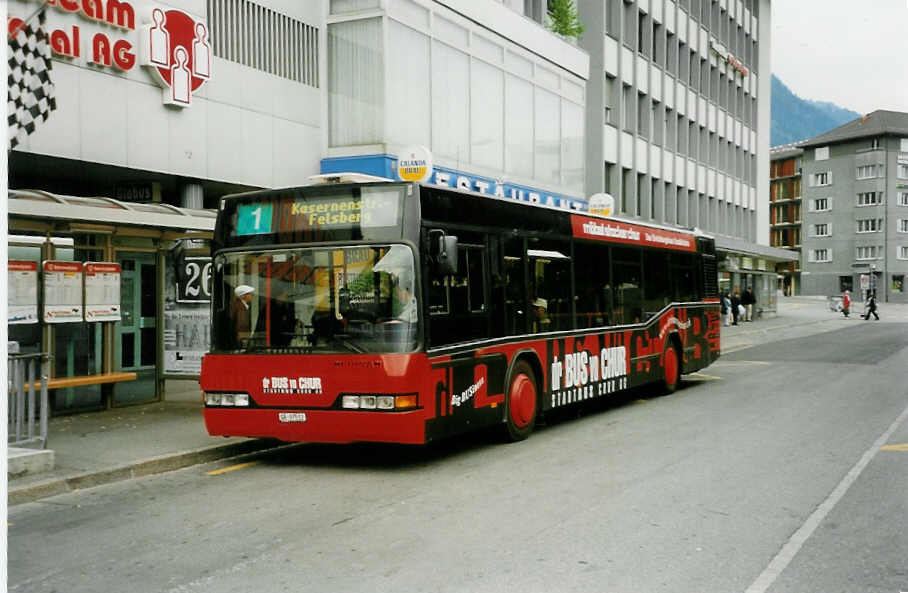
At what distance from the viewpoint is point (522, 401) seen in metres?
10.8

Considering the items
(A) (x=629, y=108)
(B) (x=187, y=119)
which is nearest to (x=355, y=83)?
(B) (x=187, y=119)

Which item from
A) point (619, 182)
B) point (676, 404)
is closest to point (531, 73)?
point (619, 182)

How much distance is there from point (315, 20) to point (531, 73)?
29.7ft

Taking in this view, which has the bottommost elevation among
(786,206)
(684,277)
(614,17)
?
(684,277)

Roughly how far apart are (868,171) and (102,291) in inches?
3788

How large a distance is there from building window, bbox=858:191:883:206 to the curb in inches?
3765

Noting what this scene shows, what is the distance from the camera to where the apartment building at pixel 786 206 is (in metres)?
115

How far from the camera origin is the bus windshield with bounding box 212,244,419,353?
8.74 meters

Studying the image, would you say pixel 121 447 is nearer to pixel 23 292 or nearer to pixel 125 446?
pixel 125 446

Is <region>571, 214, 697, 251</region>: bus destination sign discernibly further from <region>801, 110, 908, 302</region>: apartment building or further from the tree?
<region>801, 110, 908, 302</region>: apartment building

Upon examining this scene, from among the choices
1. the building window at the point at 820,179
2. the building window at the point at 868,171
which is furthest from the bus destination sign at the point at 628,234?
the building window at the point at 820,179

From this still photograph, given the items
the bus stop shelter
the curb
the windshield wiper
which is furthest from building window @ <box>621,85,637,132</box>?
the windshield wiper

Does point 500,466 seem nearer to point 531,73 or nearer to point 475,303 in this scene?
point 475,303

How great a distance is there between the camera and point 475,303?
32.6 feet
